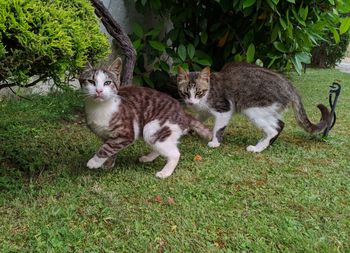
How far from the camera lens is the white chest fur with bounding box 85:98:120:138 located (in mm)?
3051

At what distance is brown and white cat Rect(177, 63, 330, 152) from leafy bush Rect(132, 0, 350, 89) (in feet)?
3.03

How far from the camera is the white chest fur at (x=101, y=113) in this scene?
10.0 ft

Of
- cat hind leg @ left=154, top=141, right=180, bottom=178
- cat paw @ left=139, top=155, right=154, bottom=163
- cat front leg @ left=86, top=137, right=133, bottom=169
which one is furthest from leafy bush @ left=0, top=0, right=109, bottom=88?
cat paw @ left=139, top=155, right=154, bottom=163

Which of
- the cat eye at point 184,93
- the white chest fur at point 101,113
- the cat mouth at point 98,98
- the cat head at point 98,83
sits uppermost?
the cat head at point 98,83


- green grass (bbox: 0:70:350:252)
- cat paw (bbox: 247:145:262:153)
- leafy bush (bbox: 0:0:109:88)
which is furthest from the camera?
→ cat paw (bbox: 247:145:262:153)

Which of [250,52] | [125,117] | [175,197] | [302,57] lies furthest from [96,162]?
[302,57]

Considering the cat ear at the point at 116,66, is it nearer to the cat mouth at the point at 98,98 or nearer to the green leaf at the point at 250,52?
the cat mouth at the point at 98,98

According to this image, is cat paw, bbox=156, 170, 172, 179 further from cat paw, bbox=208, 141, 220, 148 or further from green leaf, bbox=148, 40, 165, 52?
green leaf, bbox=148, 40, 165, 52

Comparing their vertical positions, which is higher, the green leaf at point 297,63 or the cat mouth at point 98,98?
the cat mouth at point 98,98

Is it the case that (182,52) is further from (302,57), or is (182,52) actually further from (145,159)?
(145,159)

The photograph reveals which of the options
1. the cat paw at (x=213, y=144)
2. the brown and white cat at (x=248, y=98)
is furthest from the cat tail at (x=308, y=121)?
the cat paw at (x=213, y=144)

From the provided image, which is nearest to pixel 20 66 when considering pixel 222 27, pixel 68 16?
pixel 68 16

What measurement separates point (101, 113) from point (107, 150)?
10.9 inches

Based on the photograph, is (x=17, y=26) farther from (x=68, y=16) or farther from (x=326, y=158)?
(x=326, y=158)
